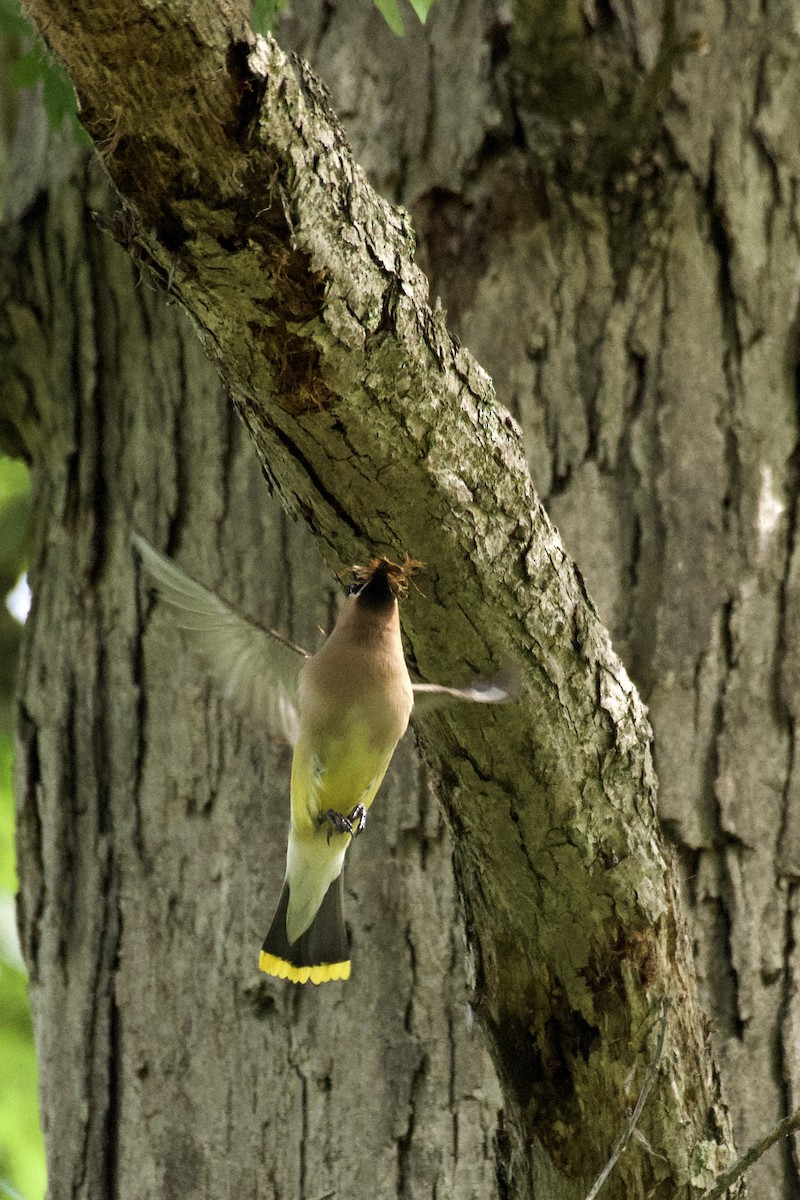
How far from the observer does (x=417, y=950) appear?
3.46 m

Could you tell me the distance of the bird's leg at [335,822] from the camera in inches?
126

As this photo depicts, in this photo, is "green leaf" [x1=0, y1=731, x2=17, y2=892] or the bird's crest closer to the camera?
the bird's crest

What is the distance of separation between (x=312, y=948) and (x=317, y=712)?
630 mm

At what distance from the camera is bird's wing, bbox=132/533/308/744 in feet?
10.1

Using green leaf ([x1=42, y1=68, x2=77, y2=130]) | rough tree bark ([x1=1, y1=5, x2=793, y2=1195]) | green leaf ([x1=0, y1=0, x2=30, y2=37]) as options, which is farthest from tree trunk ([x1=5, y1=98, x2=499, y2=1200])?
green leaf ([x1=0, y1=0, x2=30, y2=37])

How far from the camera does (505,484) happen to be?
243cm

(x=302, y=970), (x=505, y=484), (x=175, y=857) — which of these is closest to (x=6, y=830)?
(x=175, y=857)

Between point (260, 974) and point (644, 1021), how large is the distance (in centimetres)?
115

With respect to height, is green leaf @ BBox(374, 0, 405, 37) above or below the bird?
above

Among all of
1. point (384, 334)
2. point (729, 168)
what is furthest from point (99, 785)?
point (729, 168)

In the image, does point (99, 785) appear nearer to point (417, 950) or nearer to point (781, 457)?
point (417, 950)

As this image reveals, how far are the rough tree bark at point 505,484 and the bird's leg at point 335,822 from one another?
47cm

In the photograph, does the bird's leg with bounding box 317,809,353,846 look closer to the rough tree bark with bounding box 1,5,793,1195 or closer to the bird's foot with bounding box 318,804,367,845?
the bird's foot with bounding box 318,804,367,845

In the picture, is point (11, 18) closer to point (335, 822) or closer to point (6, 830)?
point (335, 822)
